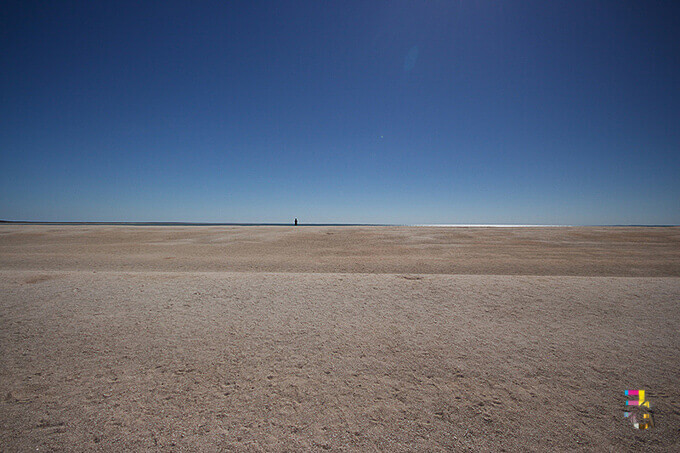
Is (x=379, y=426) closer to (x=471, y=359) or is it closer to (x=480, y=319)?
(x=471, y=359)

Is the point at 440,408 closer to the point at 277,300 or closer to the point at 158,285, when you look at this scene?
the point at 277,300

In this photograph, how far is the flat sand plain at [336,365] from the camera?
2.29 meters

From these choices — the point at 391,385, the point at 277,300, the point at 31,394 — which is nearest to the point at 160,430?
the point at 31,394

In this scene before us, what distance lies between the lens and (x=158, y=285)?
6.32 meters

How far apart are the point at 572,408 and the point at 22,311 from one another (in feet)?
26.5

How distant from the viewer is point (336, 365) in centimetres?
326

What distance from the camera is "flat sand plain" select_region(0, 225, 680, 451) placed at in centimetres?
229

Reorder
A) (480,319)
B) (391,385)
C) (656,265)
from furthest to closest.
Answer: (656,265) < (480,319) < (391,385)

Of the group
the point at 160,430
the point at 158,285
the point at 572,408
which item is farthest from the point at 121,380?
the point at 572,408

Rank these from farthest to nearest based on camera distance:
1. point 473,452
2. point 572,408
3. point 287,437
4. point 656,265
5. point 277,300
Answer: point 656,265 → point 277,300 → point 572,408 → point 287,437 → point 473,452

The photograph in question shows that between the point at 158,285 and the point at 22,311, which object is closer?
the point at 22,311

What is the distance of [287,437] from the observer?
2.26 metres

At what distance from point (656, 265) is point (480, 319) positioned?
9935mm

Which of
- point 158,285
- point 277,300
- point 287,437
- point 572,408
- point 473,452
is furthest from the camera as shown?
point 158,285
